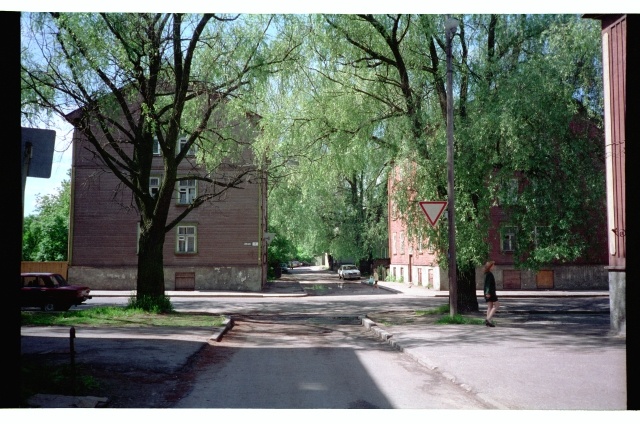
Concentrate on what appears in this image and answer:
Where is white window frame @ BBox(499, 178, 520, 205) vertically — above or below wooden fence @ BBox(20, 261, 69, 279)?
above

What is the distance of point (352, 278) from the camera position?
52156 millimetres

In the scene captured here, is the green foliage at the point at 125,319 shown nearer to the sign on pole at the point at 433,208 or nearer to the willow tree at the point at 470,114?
the willow tree at the point at 470,114

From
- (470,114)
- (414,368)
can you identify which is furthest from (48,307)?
(414,368)

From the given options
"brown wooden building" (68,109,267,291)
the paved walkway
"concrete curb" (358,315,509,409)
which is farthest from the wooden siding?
"brown wooden building" (68,109,267,291)

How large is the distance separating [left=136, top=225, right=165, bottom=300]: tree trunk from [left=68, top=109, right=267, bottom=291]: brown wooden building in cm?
1624

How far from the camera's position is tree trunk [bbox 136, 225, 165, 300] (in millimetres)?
18688

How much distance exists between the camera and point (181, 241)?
121 ft

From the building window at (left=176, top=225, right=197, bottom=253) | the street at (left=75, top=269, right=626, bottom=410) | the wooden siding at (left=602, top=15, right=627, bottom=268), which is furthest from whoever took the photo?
the building window at (left=176, top=225, right=197, bottom=253)

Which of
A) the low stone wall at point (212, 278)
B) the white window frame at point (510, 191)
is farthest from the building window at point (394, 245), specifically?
the white window frame at point (510, 191)

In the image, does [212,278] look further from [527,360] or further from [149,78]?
[527,360]

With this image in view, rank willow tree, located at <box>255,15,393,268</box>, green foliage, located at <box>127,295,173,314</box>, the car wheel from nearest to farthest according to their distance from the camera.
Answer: green foliage, located at <box>127,295,173,314</box> < willow tree, located at <box>255,15,393,268</box> < the car wheel

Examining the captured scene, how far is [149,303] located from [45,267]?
13967 mm

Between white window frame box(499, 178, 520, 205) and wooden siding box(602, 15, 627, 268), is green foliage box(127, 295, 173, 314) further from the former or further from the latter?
wooden siding box(602, 15, 627, 268)

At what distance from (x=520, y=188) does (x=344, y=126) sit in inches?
225
